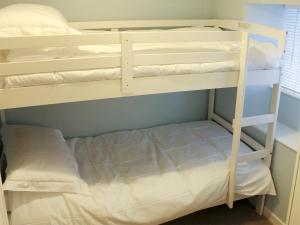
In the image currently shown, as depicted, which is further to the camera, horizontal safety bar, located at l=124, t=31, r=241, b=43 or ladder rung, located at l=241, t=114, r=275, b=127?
ladder rung, located at l=241, t=114, r=275, b=127

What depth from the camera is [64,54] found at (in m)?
1.63

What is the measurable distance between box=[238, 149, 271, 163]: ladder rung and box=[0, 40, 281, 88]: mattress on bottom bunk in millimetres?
587

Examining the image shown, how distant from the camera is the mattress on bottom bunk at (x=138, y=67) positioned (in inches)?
60.8

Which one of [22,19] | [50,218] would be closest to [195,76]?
[22,19]

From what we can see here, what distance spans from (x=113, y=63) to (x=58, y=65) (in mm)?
278

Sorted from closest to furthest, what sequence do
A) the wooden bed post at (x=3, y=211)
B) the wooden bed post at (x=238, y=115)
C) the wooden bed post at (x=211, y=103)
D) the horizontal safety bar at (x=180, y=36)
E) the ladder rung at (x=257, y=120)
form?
the wooden bed post at (x=3, y=211) < the horizontal safety bar at (x=180, y=36) < the wooden bed post at (x=238, y=115) < the ladder rung at (x=257, y=120) < the wooden bed post at (x=211, y=103)

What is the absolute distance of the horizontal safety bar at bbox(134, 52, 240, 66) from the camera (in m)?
1.69

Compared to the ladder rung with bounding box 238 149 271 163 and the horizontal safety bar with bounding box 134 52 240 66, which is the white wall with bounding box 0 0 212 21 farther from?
the ladder rung with bounding box 238 149 271 163

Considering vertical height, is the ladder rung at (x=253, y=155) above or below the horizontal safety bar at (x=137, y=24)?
below

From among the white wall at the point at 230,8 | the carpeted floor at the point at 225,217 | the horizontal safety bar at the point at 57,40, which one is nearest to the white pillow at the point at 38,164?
the horizontal safety bar at the point at 57,40

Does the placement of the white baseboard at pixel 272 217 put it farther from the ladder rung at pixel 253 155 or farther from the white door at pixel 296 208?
the ladder rung at pixel 253 155

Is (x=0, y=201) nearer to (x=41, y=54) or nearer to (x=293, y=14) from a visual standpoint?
(x=41, y=54)

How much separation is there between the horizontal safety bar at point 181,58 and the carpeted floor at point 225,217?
1.18 m

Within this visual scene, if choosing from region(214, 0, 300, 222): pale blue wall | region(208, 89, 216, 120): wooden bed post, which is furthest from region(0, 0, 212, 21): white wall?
region(208, 89, 216, 120): wooden bed post
